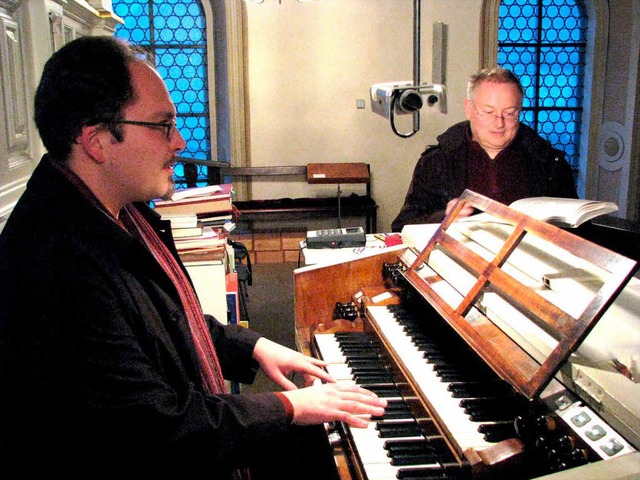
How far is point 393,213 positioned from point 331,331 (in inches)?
227

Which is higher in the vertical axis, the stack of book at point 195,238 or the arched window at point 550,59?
the arched window at point 550,59

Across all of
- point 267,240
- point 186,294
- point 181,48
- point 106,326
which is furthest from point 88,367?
point 181,48

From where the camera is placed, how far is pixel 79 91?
1271 millimetres

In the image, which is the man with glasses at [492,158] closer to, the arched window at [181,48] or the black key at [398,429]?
the black key at [398,429]

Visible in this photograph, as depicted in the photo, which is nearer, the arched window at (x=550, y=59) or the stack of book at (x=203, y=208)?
the stack of book at (x=203, y=208)

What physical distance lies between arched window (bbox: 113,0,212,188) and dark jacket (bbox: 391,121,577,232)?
4.90 meters

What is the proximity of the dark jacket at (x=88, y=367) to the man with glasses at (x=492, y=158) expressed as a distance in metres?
1.82

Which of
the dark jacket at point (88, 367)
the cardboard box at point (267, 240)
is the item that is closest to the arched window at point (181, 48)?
the cardboard box at point (267, 240)

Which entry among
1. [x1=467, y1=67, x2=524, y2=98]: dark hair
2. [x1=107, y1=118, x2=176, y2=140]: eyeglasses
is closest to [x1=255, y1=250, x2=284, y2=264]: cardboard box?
[x1=467, y1=67, x2=524, y2=98]: dark hair

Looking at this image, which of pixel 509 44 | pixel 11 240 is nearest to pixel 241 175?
pixel 509 44

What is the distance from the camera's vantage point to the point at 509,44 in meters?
8.00

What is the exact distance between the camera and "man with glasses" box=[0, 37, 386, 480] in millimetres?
1130

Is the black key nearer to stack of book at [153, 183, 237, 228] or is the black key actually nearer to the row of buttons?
the row of buttons

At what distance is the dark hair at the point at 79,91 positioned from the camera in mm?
1264
